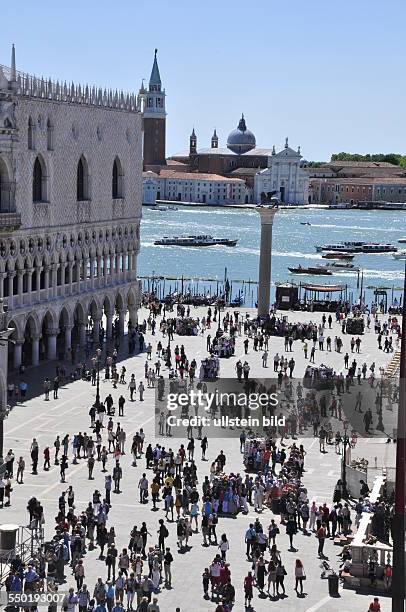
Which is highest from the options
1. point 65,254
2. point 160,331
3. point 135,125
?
point 135,125

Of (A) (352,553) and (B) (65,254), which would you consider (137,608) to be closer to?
(A) (352,553)

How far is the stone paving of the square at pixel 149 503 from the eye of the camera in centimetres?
2027

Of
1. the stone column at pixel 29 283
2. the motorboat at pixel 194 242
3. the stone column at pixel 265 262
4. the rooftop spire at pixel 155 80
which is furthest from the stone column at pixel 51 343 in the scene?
the rooftop spire at pixel 155 80

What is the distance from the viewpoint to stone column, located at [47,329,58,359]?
40.9 m

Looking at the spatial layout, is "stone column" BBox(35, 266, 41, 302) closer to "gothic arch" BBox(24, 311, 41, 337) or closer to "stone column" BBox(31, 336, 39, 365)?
"gothic arch" BBox(24, 311, 41, 337)

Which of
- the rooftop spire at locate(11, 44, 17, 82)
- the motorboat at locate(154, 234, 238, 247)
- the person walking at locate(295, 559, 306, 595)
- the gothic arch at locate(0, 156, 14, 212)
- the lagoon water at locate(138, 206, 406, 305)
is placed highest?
the rooftop spire at locate(11, 44, 17, 82)

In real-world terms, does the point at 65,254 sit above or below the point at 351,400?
above

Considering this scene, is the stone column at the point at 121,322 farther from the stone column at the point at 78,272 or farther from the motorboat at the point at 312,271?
the motorboat at the point at 312,271

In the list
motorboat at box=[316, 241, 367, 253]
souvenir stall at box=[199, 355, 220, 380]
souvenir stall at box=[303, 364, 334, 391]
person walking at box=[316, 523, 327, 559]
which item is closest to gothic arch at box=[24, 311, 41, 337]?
souvenir stall at box=[199, 355, 220, 380]

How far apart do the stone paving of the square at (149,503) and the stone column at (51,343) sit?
3.83ft

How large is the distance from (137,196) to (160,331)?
15.8 feet

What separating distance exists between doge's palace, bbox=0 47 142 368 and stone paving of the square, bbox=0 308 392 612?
2208 millimetres

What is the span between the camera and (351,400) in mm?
34875

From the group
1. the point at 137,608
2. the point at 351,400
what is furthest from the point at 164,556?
the point at 351,400
